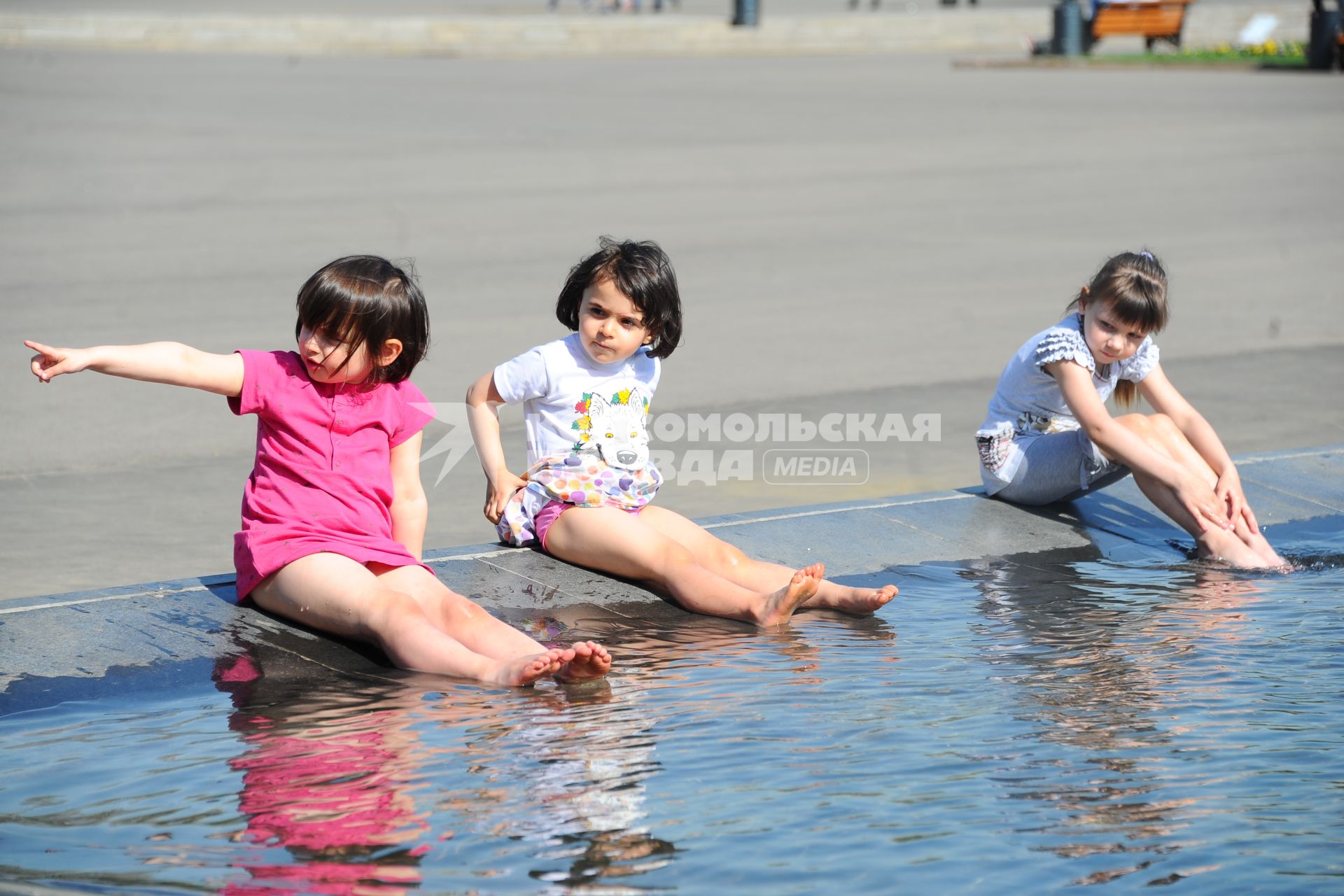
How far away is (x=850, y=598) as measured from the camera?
196 inches

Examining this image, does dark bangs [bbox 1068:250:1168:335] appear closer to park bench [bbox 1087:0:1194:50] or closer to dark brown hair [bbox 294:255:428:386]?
dark brown hair [bbox 294:255:428:386]

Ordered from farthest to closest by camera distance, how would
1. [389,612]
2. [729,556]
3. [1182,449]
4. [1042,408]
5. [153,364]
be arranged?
[1042,408] → [1182,449] → [729,556] → [389,612] → [153,364]

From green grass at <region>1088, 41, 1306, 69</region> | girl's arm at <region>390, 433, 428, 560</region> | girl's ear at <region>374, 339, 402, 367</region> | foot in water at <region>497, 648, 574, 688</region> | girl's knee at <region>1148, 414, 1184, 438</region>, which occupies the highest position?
green grass at <region>1088, 41, 1306, 69</region>

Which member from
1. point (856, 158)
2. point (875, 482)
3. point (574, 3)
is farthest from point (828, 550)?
point (574, 3)

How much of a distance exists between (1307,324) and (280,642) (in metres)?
8.12

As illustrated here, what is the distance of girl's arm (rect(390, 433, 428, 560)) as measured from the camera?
15.8 ft

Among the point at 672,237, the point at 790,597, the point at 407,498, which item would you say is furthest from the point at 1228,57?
the point at 407,498

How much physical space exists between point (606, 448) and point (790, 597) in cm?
86

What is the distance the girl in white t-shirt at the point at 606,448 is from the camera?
5.09m

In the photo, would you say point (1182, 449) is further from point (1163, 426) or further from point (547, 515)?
point (547, 515)

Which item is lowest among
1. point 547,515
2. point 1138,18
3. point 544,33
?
point 547,515

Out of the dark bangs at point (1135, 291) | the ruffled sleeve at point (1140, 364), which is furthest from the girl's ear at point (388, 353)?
the ruffled sleeve at point (1140, 364)

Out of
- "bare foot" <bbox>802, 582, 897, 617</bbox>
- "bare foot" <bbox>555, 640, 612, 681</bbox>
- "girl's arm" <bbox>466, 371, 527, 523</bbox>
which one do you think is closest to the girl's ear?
"girl's arm" <bbox>466, 371, 527, 523</bbox>

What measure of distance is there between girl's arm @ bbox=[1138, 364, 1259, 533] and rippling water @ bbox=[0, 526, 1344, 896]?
32.7 inches
